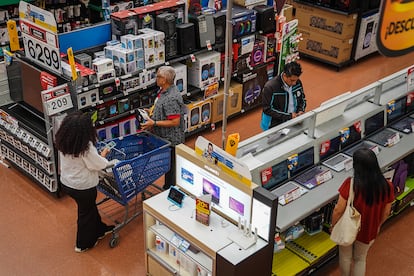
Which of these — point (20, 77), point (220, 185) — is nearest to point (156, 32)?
point (20, 77)

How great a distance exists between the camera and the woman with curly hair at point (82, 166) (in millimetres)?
4590

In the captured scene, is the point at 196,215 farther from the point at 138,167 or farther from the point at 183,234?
the point at 138,167

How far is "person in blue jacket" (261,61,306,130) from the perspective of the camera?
5.56 metres

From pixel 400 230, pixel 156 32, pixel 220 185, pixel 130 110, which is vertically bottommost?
pixel 400 230

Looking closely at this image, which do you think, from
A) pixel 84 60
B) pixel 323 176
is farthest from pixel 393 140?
pixel 84 60

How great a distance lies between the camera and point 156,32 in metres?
6.35

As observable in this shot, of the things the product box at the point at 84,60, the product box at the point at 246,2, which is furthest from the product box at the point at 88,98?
the product box at the point at 246,2

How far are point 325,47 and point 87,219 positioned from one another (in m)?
6.08

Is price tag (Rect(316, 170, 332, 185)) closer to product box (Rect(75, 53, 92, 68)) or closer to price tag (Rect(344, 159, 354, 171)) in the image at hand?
price tag (Rect(344, 159, 354, 171))

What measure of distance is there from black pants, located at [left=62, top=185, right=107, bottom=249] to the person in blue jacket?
196 cm

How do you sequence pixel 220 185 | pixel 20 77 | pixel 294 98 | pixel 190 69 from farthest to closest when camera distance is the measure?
pixel 190 69, pixel 20 77, pixel 294 98, pixel 220 185

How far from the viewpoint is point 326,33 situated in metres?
9.59

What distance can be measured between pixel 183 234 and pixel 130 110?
106 inches

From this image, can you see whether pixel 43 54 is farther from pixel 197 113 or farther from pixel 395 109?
pixel 395 109
